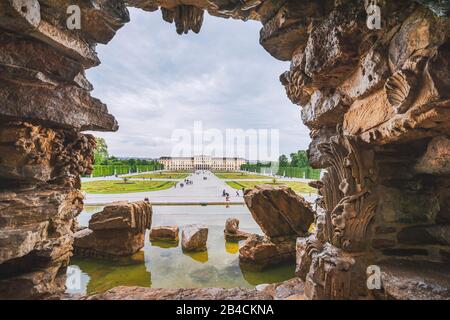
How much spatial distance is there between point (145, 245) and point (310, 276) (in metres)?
6.87

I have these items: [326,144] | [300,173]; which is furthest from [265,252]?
[300,173]

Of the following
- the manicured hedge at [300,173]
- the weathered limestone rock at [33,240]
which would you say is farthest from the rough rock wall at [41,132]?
the manicured hedge at [300,173]

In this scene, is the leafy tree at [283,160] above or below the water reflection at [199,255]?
above

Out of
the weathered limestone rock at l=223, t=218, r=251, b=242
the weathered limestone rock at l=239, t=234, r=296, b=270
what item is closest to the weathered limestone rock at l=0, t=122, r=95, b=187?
the weathered limestone rock at l=239, t=234, r=296, b=270

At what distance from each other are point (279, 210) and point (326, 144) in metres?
4.31

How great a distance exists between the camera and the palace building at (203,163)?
10756cm

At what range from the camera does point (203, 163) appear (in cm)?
11462

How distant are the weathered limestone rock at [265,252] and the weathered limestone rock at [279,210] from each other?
0.78 feet

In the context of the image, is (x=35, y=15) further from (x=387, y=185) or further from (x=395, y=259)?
(x=395, y=259)

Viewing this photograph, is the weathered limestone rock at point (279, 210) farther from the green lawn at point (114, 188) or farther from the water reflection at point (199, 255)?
the green lawn at point (114, 188)

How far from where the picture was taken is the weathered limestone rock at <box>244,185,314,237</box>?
6.93m

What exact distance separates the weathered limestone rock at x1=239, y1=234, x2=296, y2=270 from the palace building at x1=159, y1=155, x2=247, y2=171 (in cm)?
9866
